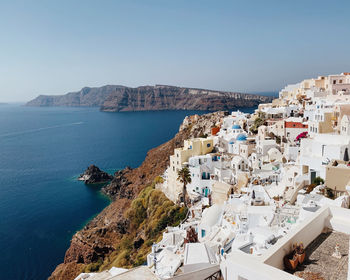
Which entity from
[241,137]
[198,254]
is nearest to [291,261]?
[198,254]

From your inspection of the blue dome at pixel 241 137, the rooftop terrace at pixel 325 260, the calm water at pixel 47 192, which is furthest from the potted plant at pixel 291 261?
the calm water at pixel 47 192

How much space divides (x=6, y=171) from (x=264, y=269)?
295 ft

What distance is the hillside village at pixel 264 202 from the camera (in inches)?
283

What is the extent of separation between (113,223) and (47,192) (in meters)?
26.6

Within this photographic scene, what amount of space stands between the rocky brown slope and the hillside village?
10.1m

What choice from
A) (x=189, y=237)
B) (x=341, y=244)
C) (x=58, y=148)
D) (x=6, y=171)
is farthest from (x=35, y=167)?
(x=341, y=244)

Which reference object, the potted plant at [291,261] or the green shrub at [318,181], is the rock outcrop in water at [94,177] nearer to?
the green shrub at [318,181]

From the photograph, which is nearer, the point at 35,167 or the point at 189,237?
the point at 189,237

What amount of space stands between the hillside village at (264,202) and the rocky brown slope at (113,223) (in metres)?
10.1

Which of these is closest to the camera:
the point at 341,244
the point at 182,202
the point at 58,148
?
the point at 341,244

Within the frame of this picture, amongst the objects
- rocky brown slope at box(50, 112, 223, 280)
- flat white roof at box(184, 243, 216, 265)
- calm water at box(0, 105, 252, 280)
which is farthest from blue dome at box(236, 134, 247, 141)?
calm water at box(0, 105, 252, 280)

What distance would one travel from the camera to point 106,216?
165ft

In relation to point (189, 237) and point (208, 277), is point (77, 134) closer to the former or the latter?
point (189, 237)

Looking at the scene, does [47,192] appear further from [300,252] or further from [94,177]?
[300,252]
